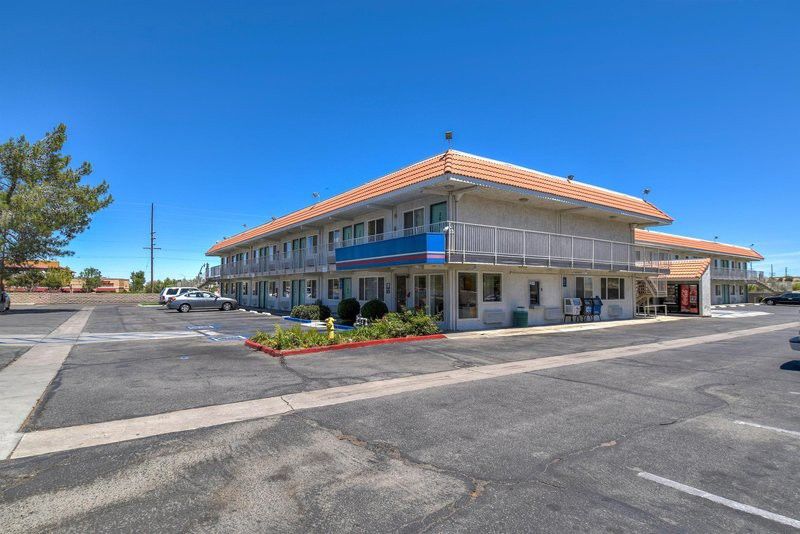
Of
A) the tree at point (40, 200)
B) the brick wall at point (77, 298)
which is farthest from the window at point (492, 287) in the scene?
the brick wall at point (77, 298)

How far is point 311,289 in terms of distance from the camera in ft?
98.8

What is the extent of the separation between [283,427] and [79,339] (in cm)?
1477

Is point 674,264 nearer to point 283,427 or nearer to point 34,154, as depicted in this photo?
point 283,427

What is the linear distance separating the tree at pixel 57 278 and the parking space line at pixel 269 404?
260ft

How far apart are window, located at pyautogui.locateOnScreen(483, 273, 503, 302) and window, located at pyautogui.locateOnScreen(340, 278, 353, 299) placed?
8609mm

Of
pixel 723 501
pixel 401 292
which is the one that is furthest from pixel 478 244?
pixel 723 501

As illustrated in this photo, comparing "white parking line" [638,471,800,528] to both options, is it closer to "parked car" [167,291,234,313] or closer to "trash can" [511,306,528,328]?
"trash can" [511,306,528,328]

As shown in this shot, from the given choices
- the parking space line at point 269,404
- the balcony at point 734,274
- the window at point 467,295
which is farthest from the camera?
the balcony at point 734,274

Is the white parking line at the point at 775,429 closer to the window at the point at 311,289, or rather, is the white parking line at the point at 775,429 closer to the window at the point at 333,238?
the window at the point at 333,238

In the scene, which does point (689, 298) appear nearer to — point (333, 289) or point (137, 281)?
point (333, 289)

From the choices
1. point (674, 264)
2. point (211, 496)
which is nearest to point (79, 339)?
point (211, 496)

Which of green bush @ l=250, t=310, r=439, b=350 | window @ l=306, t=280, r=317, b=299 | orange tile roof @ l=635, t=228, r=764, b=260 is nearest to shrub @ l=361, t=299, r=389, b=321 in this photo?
green bush @ l=250, t=310, r=439, b=350

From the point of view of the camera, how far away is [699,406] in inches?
275

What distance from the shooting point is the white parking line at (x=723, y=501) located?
355cm
